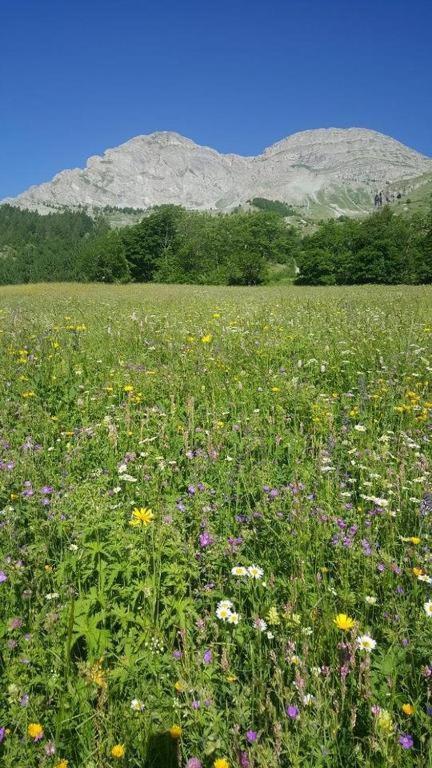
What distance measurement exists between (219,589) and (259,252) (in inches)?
3243

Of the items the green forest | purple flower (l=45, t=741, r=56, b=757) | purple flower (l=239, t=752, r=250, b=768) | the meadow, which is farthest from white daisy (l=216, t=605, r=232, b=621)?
the green forest

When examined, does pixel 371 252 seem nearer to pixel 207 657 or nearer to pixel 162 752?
pixel 207 657

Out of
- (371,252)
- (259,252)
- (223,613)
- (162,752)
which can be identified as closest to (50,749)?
(162,752)

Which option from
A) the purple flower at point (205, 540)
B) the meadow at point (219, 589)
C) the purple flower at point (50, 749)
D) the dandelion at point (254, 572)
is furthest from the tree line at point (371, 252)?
the purple flower at point (50, 749)

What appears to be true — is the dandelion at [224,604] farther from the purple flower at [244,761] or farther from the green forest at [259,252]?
the green forest at [259,252]

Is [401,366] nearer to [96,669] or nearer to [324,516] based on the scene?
[324,516]

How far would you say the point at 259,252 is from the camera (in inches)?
3177

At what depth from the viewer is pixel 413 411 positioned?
4.67m

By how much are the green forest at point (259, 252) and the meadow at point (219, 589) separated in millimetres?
59840

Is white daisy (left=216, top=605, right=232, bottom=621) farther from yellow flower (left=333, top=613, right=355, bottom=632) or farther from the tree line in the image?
the tree line

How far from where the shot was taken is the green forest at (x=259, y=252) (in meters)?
60.8

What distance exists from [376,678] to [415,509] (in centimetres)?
136

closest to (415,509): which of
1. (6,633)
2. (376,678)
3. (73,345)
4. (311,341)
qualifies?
(376,678)

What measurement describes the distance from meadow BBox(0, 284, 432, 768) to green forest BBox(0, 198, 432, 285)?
196 feet
